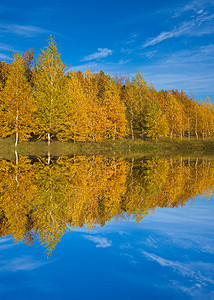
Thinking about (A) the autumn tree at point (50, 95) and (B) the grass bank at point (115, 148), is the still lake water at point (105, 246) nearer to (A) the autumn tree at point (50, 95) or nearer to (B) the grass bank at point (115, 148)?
(B) the grass bank at point (115, 148)

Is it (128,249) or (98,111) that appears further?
(98,111)

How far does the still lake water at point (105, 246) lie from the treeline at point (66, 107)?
26.1 metres

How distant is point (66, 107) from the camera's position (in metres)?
36.9

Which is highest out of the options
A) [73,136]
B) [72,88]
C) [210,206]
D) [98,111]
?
[72,88]

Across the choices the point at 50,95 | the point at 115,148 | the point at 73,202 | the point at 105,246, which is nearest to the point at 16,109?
the point at 50,95

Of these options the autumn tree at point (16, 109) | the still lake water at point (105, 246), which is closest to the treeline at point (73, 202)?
the still lake water at point (105, 246)

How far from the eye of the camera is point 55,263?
3.80 meters

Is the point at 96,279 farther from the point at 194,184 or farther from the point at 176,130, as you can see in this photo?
the point at 176,130

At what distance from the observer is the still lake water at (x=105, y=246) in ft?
10.5

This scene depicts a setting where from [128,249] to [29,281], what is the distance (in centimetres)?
157

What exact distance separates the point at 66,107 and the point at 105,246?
1326 inches

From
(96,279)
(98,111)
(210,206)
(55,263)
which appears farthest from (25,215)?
(98,111)

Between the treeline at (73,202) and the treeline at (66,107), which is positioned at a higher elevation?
the treeline at (66,107)

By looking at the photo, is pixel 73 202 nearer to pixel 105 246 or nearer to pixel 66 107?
pixel 105 246
